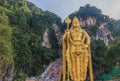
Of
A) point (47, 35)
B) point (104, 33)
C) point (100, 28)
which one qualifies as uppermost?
point (100, 28)

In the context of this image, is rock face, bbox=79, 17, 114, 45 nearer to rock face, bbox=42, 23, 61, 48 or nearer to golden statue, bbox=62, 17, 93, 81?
rock face, bbox=42, 23, 61, 48

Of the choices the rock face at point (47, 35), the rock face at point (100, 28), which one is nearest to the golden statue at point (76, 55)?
the rock face at point (47, 35)

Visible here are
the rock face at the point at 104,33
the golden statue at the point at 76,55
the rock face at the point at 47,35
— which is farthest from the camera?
the rock face at the point at 104,33

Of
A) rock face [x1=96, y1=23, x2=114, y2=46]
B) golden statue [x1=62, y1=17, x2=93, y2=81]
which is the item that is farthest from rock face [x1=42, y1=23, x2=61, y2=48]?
golden statue [x1=62, y1=17, x2=93, y2=81]

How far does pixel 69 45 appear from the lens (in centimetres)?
1059

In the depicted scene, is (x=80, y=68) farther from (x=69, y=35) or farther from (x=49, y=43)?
(x=49, y=43)

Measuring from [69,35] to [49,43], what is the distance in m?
40.5

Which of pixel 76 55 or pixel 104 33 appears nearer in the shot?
pixel 76 55

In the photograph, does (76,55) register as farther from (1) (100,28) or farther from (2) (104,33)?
(2) (104,33)

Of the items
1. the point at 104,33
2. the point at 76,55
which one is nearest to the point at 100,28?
the point at 104,33

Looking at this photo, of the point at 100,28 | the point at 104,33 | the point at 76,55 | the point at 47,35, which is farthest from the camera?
the point at 104,33

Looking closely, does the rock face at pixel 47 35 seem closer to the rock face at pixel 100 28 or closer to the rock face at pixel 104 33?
the rock face at pixel 100 28

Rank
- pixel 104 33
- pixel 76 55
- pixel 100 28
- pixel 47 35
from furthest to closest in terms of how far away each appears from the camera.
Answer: pixel 104 33 < pixel 100 28 < pixel 47 35 < pixel 76 55

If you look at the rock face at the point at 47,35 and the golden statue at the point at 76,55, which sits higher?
the rock face at the point at 47,35
